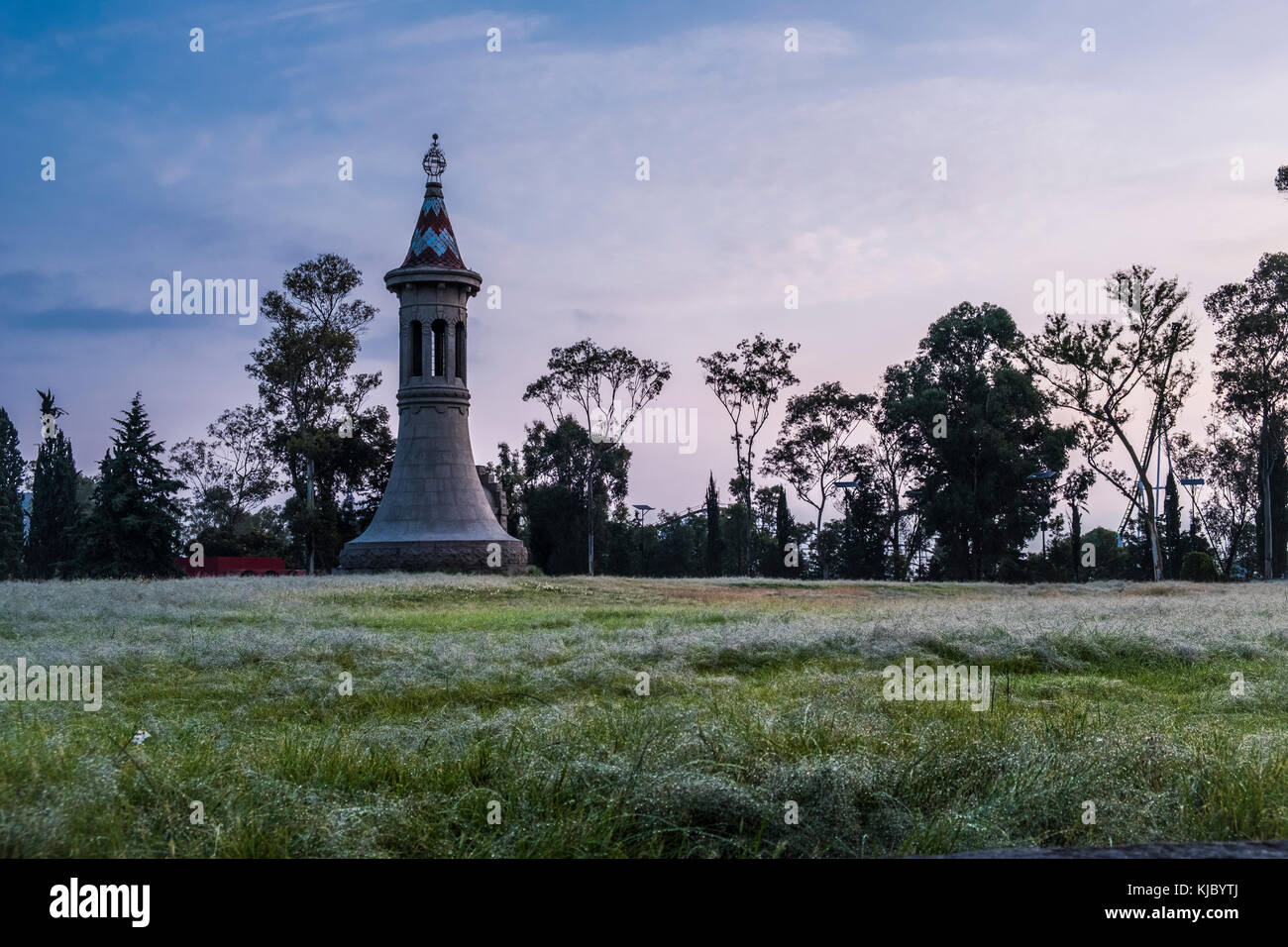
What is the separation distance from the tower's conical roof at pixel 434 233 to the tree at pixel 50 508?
61.8 feet

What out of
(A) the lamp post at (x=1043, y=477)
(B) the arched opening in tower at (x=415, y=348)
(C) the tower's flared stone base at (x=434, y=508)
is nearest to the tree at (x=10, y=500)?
(C) the tower's flared stone base at (x=434, y=508)

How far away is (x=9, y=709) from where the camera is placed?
23.0 feet

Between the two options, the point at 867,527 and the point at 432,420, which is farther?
the point at 867,527

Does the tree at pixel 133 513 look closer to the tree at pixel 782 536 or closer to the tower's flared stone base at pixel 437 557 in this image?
the tower's flared stone base at pixel 437 557

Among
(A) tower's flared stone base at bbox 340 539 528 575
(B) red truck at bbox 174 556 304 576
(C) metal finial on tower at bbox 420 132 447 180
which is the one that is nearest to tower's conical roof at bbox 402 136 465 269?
(C) metal finial on tower at bbox 420 132 447 180

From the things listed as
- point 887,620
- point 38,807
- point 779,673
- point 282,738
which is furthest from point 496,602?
point 38,807

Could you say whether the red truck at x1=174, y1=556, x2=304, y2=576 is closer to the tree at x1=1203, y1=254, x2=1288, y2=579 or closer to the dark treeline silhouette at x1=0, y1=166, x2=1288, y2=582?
the dark treeline silhouette at x1=0, y1=166, x2=1288, y2=582

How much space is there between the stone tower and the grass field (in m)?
20.9

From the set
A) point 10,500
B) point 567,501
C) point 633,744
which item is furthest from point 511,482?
point 633,744

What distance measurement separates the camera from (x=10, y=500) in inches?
1841

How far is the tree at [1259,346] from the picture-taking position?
44.0 metres

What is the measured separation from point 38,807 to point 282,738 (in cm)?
202

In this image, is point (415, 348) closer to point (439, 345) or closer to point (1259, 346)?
point (439, 345)
